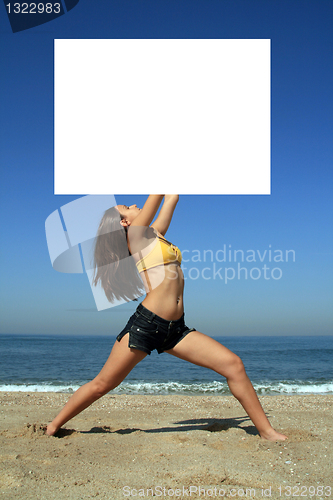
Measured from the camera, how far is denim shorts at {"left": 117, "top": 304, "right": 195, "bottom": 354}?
2811 millimetres

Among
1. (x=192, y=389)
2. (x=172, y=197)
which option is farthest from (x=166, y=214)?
(x=192, y=389)

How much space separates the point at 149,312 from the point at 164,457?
1116 mm

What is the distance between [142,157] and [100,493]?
2986mm

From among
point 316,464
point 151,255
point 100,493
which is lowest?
point 316,464

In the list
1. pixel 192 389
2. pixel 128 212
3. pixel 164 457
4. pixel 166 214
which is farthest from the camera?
pixel 192 389

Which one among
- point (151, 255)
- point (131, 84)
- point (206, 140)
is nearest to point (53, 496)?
point (151, 255)

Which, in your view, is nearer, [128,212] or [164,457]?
[164,457]

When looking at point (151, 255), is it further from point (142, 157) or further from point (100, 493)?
point (100, 493)

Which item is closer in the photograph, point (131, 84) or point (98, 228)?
point (98, 228)

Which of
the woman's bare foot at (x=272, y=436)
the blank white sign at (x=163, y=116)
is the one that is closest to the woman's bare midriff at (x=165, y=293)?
the blank white sign at (x=163, y=116)

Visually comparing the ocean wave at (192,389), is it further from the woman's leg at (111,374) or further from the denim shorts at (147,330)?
the denim shorts at (147,330)

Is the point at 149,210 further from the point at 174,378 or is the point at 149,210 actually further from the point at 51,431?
the point at 174,378

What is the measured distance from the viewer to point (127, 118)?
3881mm

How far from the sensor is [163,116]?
155 inches
